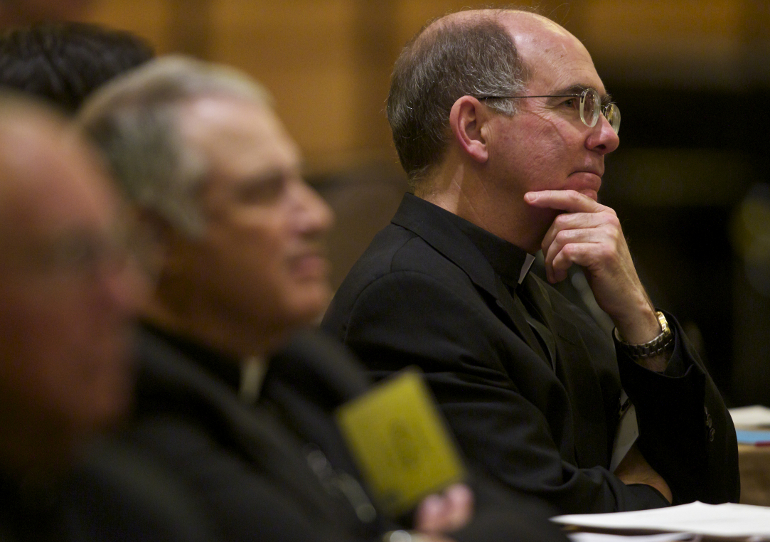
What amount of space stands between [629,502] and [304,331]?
0.83m

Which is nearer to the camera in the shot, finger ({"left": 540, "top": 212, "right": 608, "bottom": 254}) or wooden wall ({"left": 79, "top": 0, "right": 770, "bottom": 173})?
finger ({"left": 540, "top": 212, "right": 608, "bottom": 254})

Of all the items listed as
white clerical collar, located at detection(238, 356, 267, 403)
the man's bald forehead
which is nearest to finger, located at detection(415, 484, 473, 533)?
white clerical collar, located at detection(238, 356, 267, 403)

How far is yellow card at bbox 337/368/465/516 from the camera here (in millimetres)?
1096

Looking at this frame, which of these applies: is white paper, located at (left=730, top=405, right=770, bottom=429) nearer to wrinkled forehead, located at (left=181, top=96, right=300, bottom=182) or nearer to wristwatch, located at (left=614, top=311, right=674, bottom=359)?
wristwatch, located at (left=614, top=311, right=674, bottom=359)

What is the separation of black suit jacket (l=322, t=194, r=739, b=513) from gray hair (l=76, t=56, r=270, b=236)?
2.58 ft

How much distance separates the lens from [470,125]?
6.49 ft

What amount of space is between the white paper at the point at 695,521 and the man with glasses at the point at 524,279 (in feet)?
0.79

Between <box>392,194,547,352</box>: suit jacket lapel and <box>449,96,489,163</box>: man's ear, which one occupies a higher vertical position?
<box>449,96,489,163</box>: man's ear

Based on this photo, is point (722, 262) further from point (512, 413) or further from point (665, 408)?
point (512, 413)

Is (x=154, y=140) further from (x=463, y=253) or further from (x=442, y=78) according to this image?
(x=442, y=78)

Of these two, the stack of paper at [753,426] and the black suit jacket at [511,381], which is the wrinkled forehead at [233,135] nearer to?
the black suit jacket at [511,381]

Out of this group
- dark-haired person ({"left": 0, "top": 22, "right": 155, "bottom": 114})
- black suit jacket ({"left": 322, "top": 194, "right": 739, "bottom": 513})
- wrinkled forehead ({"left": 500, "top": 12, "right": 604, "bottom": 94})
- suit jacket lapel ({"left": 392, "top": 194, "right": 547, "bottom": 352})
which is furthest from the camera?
wrinkled forehead ({"left": 500, "top": 12, "right": 604, "bottom": 94})

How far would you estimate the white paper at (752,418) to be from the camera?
2.29 meters

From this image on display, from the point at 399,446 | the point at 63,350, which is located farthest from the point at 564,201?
the point at 63,350
